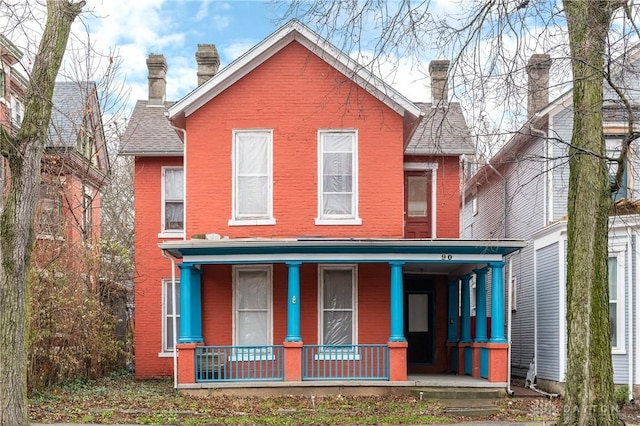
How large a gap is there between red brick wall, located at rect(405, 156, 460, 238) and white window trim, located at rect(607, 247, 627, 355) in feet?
15.6

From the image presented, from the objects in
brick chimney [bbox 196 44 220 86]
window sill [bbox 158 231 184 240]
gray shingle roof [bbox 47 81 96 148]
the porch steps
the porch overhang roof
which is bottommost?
the porch steps

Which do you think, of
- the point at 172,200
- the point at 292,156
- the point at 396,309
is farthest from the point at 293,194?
the point at 172,200

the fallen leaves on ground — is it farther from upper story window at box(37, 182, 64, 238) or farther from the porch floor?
upper story window at box(37, 182, 64, 238)

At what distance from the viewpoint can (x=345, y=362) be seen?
55.9 ft

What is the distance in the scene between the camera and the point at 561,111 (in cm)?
1803

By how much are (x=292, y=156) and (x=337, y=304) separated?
366cm

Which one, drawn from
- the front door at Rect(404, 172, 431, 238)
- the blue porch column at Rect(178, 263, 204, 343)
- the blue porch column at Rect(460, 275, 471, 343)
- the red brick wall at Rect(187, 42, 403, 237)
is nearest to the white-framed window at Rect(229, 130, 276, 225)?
the red brick wall at Rect(187, 42, 403, 237)

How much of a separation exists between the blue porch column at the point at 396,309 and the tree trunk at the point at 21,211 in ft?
26.0

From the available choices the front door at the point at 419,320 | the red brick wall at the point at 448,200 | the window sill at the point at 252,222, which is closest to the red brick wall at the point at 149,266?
the window sill at the point at 252,222

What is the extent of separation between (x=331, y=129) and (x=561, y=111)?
5677 millimetres

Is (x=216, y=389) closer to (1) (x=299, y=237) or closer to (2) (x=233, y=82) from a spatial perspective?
(1) (x=299, y=237)

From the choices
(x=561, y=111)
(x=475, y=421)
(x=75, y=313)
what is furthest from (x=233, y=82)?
(x=475, y=421)

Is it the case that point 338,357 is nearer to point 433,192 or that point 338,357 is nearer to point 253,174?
point 253,174

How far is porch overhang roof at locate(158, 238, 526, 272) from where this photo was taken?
52.1ft
